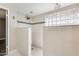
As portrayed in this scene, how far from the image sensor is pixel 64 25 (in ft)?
4.02

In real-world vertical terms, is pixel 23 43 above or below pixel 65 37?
below

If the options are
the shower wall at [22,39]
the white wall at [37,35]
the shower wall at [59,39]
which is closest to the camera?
the shower wall at [59,39]

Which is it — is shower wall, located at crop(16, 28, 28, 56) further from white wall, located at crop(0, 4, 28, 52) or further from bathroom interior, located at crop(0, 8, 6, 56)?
bathroom interior, located at crop(0, 8, 6, 56)

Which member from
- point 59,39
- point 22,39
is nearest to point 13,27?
point 22,39

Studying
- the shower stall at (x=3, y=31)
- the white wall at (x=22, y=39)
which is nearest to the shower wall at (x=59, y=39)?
the white wall at (x=22, y=39)

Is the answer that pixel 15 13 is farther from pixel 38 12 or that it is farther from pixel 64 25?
pixel 64 25

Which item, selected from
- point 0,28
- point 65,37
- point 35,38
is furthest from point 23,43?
point 65,37

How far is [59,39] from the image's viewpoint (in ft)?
4.19

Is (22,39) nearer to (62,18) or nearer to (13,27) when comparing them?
(13,27)

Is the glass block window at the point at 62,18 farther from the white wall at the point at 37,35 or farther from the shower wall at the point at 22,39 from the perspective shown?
the shower wall at the point at 22,39

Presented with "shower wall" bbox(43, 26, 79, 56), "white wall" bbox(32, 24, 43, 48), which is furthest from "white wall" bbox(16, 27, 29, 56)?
"shower wall" bbox(43, 26, 79, 56)

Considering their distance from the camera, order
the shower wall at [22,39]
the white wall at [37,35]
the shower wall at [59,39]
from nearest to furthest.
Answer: the shower wall at [59,39] → the shower wall at [22,39] → the white wall at [37,35]

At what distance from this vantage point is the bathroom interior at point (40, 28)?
1.18 m

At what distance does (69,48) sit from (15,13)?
94cm
